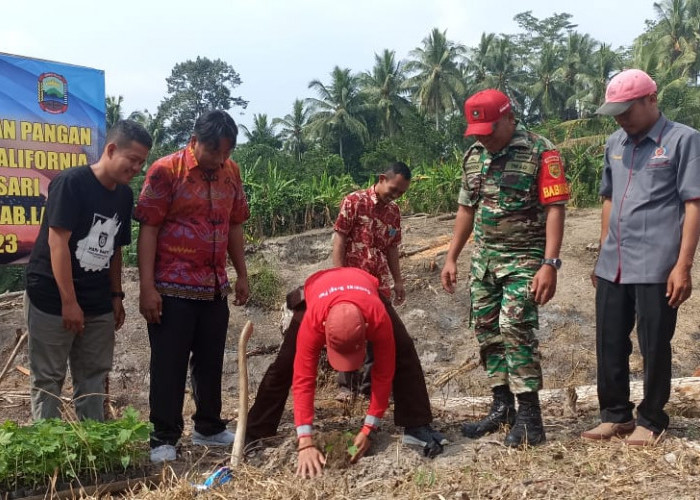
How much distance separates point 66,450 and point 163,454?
1.82 ft

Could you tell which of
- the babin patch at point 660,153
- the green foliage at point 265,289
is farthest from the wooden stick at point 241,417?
the green foliage at point 265,289

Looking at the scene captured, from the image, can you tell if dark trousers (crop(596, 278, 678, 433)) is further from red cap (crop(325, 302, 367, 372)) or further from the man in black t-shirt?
the man in black t-shirt

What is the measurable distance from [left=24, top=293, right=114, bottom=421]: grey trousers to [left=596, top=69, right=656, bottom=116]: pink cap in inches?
109

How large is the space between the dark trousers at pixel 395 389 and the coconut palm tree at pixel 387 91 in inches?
1603

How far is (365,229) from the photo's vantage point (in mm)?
4789

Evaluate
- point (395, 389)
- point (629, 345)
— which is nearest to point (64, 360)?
point (395, 389)

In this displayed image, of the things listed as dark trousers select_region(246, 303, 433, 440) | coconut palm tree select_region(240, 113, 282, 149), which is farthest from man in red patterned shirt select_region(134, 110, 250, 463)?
coconut palm tree select_region(240, 113, 282, 149)

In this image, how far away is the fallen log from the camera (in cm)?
426

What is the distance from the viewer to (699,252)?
31.6 ft

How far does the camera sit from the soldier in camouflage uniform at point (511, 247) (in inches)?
132

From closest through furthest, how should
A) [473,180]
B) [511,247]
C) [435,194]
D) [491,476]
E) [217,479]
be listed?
[491,476] < [217,479] < [511,247] < [473,180] < [435,194]

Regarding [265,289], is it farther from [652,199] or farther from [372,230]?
[652,199]

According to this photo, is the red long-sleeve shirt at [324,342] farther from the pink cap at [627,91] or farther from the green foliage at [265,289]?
the green foliage at [265,289]

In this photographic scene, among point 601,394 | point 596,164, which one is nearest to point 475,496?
point 601,394
